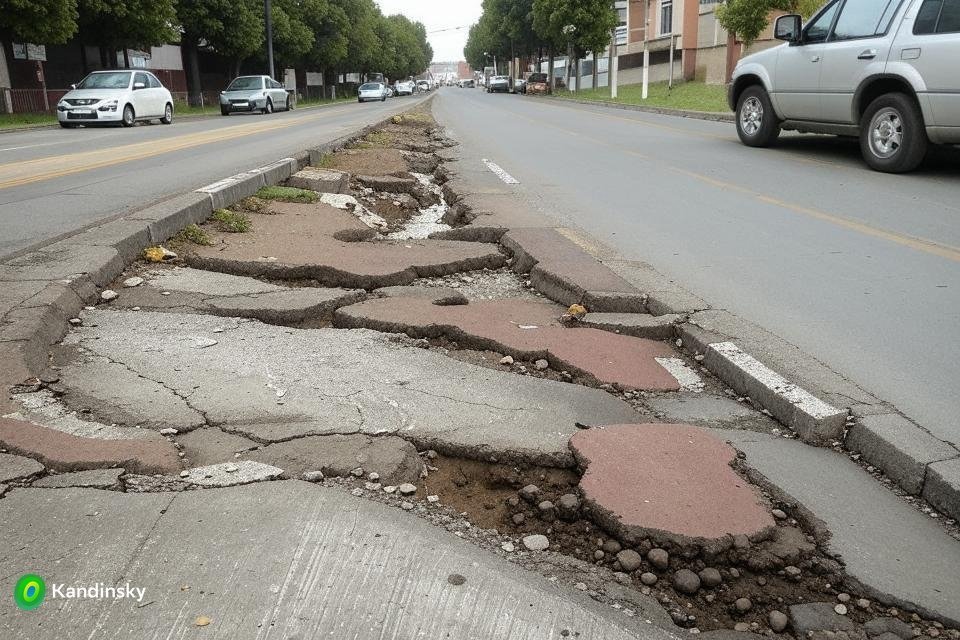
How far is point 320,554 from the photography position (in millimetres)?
2145

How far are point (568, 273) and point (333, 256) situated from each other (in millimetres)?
1678

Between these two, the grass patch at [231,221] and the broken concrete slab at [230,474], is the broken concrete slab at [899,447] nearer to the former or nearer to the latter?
the broken concrete slab at [230,474]

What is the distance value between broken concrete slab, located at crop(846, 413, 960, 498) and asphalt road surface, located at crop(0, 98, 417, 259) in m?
5.03

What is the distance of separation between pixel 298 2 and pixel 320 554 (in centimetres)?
5300

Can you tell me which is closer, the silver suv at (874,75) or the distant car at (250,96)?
the silver suv at (874,75)

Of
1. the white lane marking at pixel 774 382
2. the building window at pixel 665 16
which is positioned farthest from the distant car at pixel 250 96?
the white lane marking at pixel 774 382

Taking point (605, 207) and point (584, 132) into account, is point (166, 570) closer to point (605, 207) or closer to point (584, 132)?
point (605, 207)

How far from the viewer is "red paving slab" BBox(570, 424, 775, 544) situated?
236 centimetres

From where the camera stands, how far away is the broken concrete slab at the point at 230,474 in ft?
8.31

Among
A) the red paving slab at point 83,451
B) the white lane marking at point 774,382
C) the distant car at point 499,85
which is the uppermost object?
the distant car at point 499,85

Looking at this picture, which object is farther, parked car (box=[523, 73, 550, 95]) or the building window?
parked car (box=[523, 73, 550, 95])

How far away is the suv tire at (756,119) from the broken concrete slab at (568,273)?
6.76 m

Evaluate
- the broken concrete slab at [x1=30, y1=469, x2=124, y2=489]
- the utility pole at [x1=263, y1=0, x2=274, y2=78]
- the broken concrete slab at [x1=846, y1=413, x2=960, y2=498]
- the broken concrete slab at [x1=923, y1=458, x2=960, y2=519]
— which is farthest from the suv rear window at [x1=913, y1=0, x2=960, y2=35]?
the utility pole at [x1=263, y1=0, x2=274, y2=78]

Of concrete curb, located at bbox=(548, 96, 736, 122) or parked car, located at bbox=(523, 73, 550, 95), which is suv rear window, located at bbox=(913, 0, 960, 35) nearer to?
concrete curb, located at bbox=(548, 96, 736, 122)
